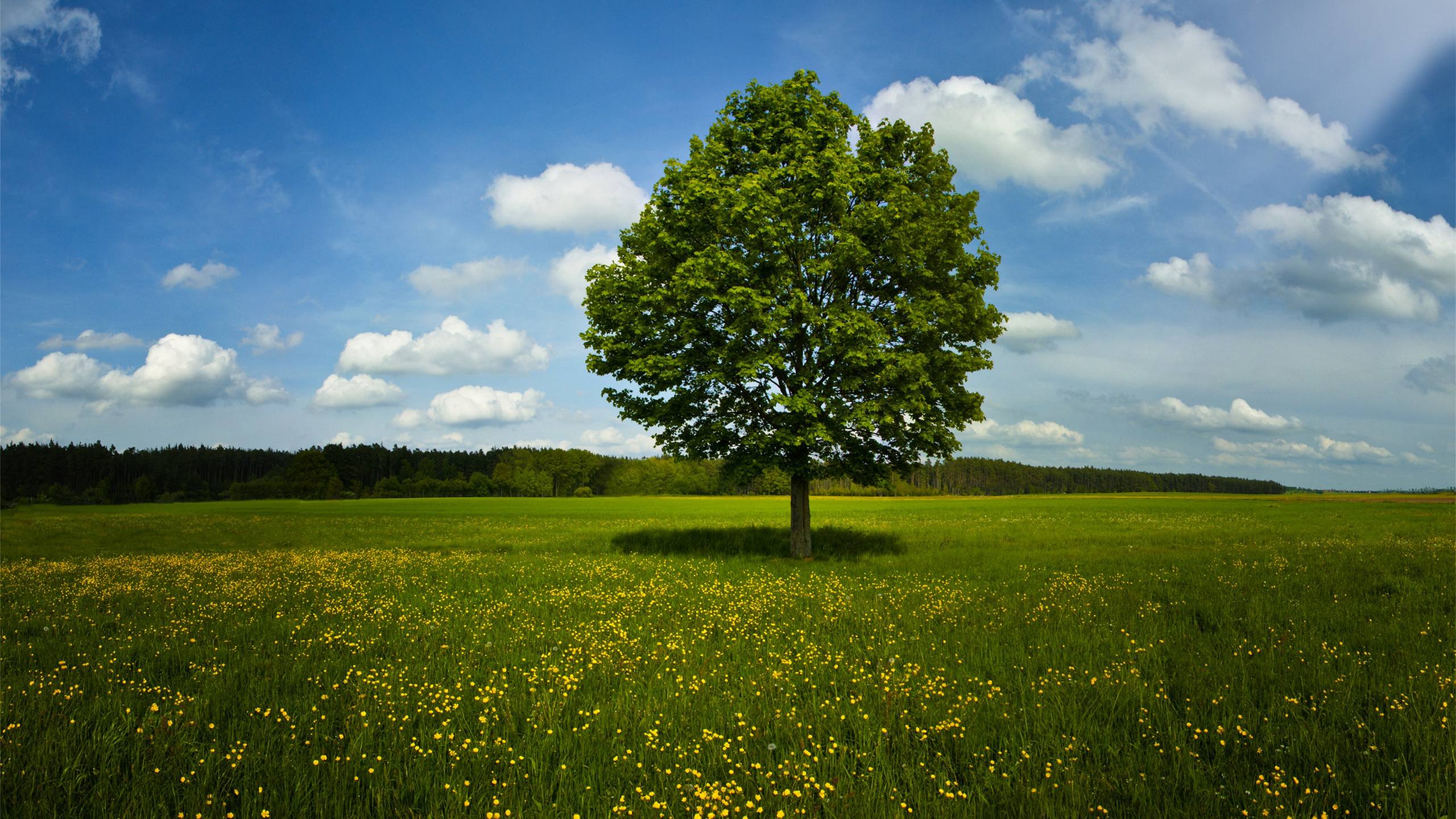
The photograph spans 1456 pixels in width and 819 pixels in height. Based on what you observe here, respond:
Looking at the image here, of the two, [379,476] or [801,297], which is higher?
[801,297]

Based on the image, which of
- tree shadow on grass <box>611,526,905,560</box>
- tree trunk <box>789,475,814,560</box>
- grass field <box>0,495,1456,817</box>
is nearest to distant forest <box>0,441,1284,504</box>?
tree shadow on grass <box>611,526,905,560</box>

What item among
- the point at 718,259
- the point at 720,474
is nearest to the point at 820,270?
the point at 718,259

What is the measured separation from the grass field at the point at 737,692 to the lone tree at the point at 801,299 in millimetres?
4750

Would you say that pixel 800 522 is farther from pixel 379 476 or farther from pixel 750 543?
pixel 379 476

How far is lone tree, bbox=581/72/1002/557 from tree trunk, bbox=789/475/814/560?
6cm

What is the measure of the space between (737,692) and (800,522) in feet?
46.9

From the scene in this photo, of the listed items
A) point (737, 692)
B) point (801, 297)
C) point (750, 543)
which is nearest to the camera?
point (737, 692)

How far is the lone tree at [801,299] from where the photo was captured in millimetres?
19406

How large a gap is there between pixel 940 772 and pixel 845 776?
0.88m

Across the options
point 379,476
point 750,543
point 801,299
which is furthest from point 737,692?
point 379,476

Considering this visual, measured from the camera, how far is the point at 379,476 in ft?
512

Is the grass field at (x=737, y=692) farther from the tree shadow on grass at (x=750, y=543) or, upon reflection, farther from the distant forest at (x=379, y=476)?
the distant forest at (x=379, y=476)

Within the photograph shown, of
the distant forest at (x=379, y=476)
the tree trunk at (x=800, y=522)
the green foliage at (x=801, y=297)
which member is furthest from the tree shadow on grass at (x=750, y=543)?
the distant forest at (x=379, y=476)

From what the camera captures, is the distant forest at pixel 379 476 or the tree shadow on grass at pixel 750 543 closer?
the tree shadow on grass at pixel 750 543
